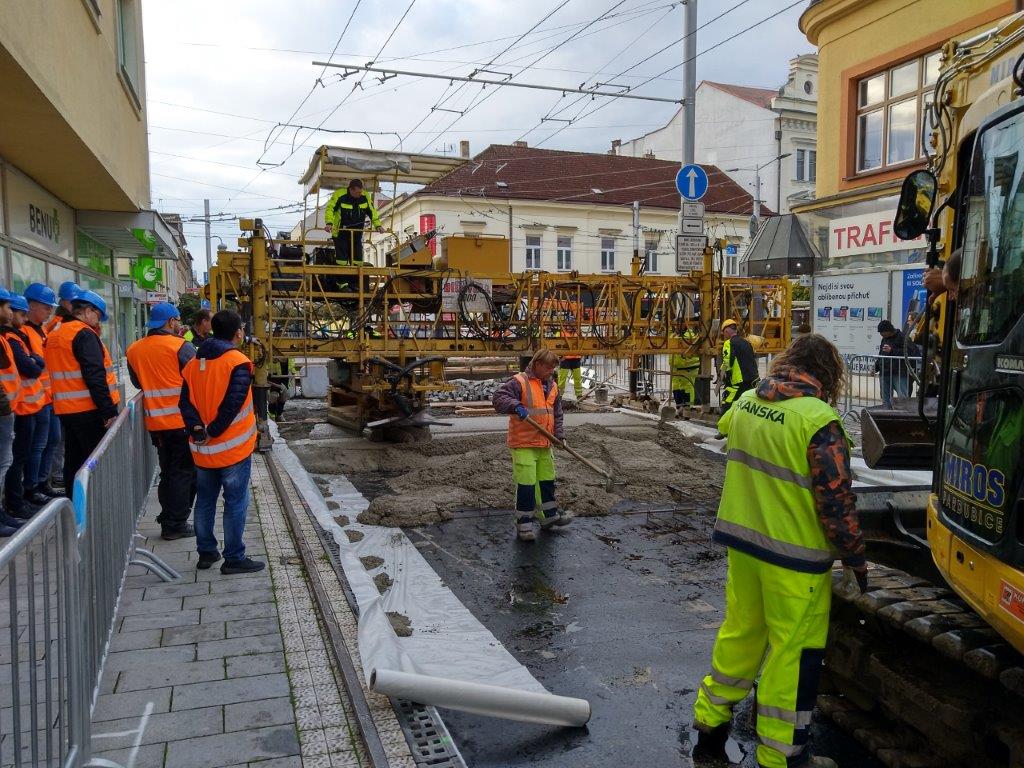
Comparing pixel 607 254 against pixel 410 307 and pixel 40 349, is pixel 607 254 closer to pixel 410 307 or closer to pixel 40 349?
pixel 410 307

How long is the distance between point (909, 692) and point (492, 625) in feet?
8.15

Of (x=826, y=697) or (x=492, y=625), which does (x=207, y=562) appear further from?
(x=826, y=697)

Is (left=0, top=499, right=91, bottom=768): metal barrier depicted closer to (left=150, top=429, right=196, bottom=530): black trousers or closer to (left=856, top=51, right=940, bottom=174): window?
(left=150, top=429, right=196, bottom=530): black trousers

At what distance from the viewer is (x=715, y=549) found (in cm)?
655

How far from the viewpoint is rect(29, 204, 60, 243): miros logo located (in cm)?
959

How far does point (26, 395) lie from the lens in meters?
6.89

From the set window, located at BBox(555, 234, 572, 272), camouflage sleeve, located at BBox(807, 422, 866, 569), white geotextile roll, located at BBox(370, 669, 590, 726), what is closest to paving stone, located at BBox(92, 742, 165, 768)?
white geotextile roll, located at BBox(370, 669, 590, 726)

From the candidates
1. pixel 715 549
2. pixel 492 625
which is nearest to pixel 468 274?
pixel 715 549

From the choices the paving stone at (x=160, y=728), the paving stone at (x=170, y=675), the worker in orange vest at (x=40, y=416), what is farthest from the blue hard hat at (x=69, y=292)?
the paving stone at (x=160, y=728)

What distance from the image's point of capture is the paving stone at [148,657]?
A: 4.05 m

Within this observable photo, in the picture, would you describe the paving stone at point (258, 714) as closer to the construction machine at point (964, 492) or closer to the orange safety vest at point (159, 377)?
the construction machine at point (964, 492)

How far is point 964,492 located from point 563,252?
38677 mm

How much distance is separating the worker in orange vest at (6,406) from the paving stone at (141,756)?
12.7ft

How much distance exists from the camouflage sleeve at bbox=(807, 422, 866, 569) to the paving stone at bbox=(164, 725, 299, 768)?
2.35m
